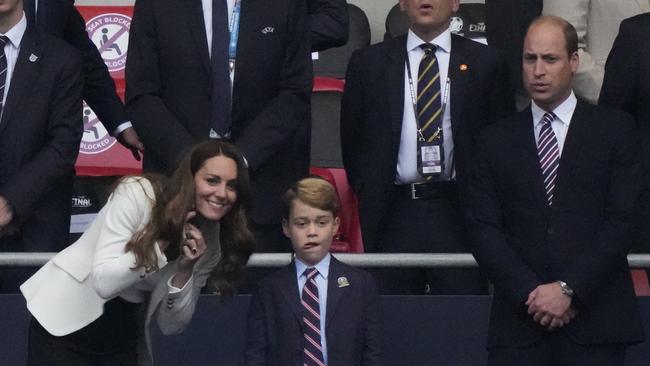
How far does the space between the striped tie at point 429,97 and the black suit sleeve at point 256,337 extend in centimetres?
117

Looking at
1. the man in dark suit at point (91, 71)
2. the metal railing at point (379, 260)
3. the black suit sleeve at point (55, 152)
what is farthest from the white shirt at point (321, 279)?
the man in dark suit at point (91, 71)

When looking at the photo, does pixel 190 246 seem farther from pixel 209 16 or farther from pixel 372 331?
pixel 209 16

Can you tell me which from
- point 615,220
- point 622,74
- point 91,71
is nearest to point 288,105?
point 91,71

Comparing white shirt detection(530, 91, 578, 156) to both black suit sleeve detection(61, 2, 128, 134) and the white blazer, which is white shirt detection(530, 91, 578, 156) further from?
black suit sleeve detection(61, 2, 128, 134)

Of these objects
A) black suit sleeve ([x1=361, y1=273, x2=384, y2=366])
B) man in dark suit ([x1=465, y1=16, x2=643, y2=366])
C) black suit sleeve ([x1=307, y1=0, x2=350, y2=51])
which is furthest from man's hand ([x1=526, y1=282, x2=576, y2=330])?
black suit sleeve ([x1=307, y1=0, x2=350, y2=51])

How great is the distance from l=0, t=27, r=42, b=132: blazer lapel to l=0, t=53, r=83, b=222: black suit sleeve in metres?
0.12

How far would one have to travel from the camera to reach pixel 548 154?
6.55 metres

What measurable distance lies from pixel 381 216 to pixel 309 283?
0.87m

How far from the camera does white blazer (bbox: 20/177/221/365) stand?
18.8 feet

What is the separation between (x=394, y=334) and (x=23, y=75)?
1915 millimetres

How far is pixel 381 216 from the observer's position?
730cm

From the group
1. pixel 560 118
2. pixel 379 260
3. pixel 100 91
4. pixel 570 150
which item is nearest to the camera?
pixel 570 150

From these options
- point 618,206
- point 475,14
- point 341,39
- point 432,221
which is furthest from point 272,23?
point 475,14

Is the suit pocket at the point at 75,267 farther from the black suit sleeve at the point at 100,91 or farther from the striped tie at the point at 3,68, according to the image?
the black suit sleeve at the point at 100,91
